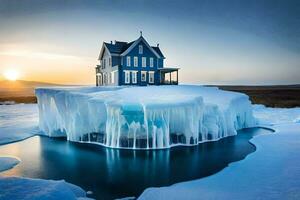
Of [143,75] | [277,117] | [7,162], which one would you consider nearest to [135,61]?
[143,75]

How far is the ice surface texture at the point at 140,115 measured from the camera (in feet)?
46.9

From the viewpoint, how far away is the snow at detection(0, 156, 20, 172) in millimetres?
10570

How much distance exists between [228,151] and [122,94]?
7.33 meters

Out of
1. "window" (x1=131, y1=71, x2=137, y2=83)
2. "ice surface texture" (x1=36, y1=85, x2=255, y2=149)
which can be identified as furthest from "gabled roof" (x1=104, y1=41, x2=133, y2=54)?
"ice surface texture" (x1=36, y1=85, x2=255, y2=149)

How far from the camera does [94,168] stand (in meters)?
10.8

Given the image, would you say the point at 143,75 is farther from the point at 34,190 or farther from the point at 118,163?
the point at 34,190

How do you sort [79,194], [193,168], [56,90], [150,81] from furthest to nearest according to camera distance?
[150,81]
[56,90]
[193,168]
[79,194]

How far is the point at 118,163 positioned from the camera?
11.4 m

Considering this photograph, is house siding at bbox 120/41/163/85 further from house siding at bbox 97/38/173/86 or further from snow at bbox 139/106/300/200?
snow at bbox 139/106/300/200

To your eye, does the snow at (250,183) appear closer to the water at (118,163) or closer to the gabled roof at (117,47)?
the water at (118,163)

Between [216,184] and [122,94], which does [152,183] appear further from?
[122,94]

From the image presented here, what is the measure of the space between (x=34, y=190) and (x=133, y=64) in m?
18.7

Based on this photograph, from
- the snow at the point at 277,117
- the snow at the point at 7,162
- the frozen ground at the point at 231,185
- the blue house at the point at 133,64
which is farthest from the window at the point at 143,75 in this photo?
the frozen ground at the point at 231,185

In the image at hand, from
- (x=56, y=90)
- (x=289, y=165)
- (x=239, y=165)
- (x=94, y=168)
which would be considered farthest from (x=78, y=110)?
(x=289, y=165)
